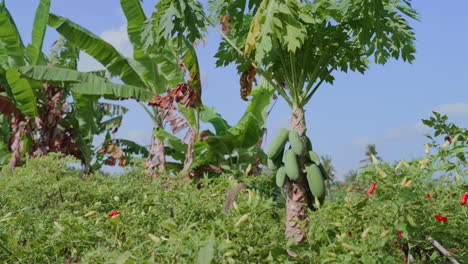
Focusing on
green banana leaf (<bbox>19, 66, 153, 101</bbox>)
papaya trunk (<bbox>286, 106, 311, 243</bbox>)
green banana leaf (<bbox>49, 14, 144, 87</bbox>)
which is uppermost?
green banana leaf (<bbox>49, 14, 144, 87</bbox>)

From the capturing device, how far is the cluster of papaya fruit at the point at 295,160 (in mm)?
4648

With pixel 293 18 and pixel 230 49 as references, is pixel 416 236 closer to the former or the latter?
pixel 293 18

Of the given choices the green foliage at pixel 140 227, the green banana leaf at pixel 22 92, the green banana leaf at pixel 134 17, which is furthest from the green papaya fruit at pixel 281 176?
the green banana leaf at pixel 22 92

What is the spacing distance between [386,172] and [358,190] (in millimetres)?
779

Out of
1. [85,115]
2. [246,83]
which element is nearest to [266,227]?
[246,83]

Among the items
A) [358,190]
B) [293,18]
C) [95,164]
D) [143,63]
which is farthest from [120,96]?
[358,190]

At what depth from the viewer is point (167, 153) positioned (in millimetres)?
12586

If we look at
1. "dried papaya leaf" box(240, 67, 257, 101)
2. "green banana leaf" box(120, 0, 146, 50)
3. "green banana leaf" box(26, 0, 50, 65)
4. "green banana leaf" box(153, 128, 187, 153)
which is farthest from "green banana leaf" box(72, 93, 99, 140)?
"dried papaya leaf" box(240, 67, 257, 101)

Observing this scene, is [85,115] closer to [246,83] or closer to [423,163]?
[246,83]

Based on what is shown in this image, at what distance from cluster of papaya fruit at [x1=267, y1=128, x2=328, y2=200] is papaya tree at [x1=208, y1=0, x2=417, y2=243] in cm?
8

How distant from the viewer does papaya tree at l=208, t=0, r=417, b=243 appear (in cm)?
449

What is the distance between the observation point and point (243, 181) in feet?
14.5

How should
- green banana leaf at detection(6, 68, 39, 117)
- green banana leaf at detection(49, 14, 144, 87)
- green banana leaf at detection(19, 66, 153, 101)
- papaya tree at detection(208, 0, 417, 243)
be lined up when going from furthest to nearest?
green banana leaf at detection(6, 68, 39, 117) → green banana leaf at detection(49, 14, 144, 87) → green banana leaf at detection(19, 66, 153, 101) → papaya tree at detection(208, 0, 417, 243)

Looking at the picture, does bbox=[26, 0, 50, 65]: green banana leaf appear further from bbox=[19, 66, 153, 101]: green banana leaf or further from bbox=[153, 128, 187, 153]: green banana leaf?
bbox=[153, 128, 187, 153]: green banana leaf
